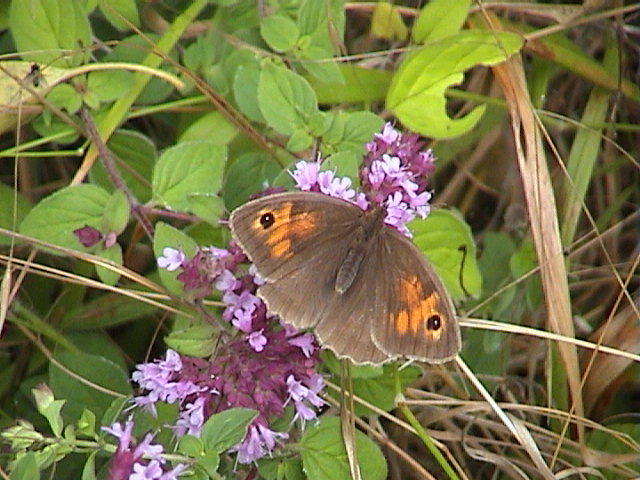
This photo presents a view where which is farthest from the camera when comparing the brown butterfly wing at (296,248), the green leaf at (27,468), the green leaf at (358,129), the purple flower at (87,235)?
the green leaf at (358,129)

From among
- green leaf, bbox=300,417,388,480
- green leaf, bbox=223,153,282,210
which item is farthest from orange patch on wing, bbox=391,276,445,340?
green leaf, bbox=223,153,282,210

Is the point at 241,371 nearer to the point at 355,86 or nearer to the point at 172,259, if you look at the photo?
the point at 172,259

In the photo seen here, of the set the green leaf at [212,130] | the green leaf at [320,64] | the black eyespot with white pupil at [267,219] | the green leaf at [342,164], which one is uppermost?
the green leaf at [320,64]

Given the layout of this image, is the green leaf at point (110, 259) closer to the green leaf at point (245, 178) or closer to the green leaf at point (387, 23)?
the green leaf at point (245, 178)

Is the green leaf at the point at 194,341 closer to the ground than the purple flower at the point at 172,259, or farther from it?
closer to the ground

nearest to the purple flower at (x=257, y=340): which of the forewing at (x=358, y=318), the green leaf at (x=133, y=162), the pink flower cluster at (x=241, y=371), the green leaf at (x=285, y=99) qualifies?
the pink flower cluster at (x=241, y=371)

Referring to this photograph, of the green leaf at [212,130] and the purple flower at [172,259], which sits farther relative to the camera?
the green leaf at [212,130]
